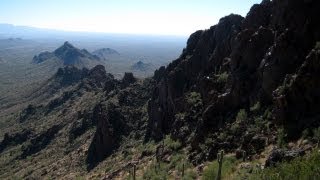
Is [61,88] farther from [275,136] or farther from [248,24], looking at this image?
[275,136]

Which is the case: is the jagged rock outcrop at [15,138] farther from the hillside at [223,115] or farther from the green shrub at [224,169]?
the green shrub at [224,169]

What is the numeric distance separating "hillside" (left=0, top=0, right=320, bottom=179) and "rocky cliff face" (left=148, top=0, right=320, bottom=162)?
0.07m

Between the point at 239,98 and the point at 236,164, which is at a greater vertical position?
the point at 239,98

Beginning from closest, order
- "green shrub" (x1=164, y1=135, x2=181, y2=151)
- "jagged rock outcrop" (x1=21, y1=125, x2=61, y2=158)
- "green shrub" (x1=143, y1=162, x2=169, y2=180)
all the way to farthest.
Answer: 1. "green shrub" (x1=143, y1=162, x2=169, y2=180)
2. "green shrub" (x1=164, y1=135, x2=181, y2=151)
3. "jagged rock outcrop" (x1=21, y1=125, x2=61, y2=158)

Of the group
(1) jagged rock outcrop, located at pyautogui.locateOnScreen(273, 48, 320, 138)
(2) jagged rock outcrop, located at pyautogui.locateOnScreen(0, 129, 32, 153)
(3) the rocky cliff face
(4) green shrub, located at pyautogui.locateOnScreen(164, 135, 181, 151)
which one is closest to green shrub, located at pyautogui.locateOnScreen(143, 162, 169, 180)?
(4) green shrub, located at pyautogui.locateOnScreen(164, 135, 181, 151)

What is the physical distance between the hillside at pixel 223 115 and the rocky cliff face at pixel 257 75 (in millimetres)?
71

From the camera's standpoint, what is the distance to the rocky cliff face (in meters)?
26.6

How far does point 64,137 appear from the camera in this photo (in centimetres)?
7888

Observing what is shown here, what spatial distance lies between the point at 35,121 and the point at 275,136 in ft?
288

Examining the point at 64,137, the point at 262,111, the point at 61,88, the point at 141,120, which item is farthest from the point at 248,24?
the point at 61,88

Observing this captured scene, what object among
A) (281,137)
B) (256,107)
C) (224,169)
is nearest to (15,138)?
(256,107)

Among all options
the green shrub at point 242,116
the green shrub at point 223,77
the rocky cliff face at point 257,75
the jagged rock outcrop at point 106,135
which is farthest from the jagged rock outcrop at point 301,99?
the jagged rock outcrop at point 106,135

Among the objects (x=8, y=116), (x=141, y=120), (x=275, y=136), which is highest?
(x=275, y=136)

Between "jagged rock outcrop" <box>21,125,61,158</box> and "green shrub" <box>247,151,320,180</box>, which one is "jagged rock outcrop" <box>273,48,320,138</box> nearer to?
"green shrub" <box>247,151,320,180</box>
